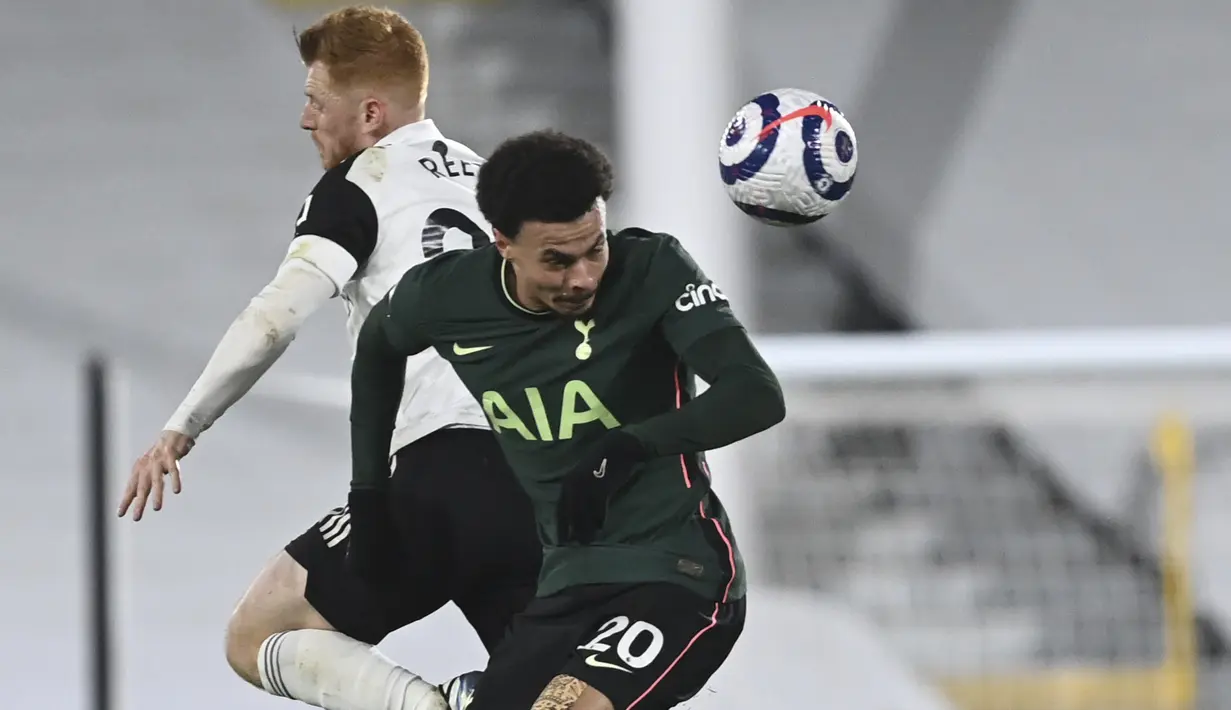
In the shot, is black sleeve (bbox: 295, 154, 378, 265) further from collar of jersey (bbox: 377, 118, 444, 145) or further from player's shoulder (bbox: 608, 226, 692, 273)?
player's shoulder (bbox: 608, 226, 692, 273)

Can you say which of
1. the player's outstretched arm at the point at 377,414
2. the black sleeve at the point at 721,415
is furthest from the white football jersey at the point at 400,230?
the black sleeve at the point at 721,415

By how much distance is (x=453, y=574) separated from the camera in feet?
9.25

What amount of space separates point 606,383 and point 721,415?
24 centimetres

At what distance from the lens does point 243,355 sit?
8.70 ft

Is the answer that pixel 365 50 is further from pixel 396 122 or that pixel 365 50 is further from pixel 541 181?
pixel 541 181

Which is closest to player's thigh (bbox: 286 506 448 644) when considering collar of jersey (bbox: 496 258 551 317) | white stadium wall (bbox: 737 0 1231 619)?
collar of jersey (bbox: 496 258 551 317)

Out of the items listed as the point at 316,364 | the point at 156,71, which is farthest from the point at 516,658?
the point at 156,71

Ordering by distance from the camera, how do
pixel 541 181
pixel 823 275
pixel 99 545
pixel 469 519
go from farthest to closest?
pixel 823 275 < pixel 99 545 < pixel 469 519 < pixel 541 181

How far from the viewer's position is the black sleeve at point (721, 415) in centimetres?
227

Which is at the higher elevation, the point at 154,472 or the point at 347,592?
the point at 154,472

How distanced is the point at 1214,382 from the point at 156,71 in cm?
563

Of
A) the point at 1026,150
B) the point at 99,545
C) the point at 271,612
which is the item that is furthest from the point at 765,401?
the point at 1026,150

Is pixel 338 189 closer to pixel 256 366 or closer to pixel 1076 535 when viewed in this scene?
pixel 256 366

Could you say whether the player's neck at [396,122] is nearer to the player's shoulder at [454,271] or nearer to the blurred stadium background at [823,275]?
the player's shoulder at [454,271]
